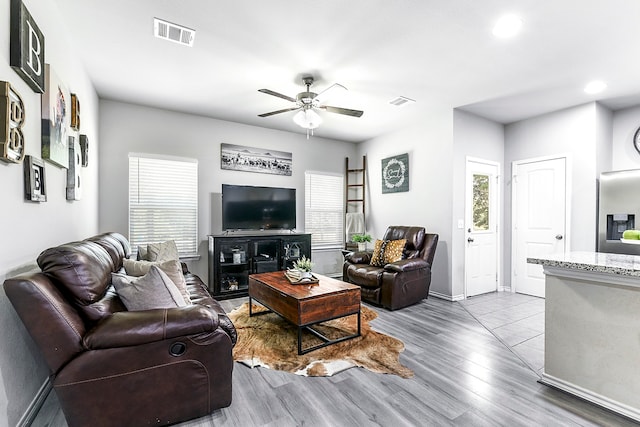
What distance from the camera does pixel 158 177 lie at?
14.4 feet

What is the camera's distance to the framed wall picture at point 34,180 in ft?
5.77

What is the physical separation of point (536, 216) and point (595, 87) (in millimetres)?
1834

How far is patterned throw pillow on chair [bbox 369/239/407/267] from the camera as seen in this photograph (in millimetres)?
4285

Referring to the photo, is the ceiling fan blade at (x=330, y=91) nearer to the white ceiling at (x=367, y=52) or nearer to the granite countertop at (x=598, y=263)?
the white ceiling at (x=367, y=52)

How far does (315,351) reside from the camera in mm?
2691

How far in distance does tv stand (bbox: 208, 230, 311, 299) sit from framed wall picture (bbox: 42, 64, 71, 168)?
2.27 metres

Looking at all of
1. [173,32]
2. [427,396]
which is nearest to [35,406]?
[427,396]

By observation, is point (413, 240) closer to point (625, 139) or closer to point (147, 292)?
point (625, 139)

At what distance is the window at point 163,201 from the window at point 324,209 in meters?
2.04

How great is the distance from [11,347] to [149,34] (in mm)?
2495

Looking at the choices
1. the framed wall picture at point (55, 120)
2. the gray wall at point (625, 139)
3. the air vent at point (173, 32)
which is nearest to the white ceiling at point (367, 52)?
the air vent at point (173, 32)

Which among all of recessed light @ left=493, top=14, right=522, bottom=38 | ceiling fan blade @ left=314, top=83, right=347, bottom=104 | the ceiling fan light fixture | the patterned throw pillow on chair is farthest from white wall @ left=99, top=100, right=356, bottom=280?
recessed light @ left=493, top=14, right=522, bottom=38

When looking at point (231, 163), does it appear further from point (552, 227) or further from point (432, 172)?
point (552, 227)

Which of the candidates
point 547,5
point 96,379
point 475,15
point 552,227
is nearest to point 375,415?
point 96,379
